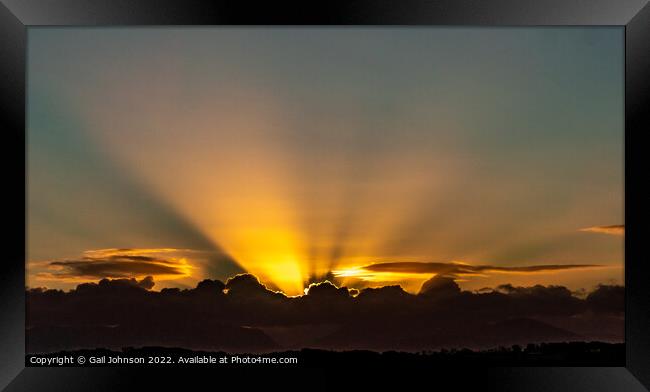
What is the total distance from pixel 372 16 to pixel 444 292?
1.33m

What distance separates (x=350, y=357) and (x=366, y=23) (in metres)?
1.55

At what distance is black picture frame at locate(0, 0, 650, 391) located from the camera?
3271 millimetres

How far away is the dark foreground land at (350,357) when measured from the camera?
3363 millimetres

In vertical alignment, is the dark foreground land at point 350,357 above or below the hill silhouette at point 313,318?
below

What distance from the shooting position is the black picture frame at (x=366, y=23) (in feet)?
10.7

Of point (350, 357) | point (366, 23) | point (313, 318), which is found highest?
point (366, 23)

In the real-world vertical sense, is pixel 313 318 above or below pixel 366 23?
below

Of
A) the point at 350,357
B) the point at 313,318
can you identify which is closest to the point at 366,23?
the point at 313,318

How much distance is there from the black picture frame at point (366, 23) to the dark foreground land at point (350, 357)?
50 mm

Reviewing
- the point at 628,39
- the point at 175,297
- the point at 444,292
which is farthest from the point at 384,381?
the point at 628,39

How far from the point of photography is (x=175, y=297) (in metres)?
3.43

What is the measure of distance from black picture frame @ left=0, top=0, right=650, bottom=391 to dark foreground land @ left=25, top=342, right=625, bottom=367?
50mm

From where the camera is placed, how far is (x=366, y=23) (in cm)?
333

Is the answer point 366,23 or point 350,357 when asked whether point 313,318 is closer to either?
point 350,357
